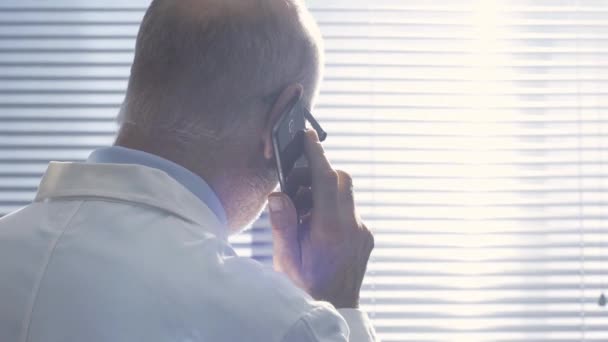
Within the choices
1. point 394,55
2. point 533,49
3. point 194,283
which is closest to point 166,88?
point 194,283

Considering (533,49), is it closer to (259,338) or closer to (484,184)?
(484,184)

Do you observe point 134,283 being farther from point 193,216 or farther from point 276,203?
point 276,203

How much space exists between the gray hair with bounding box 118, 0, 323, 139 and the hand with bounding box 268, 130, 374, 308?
19 centimetres

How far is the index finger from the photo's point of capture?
1.00m

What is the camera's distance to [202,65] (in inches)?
33.1

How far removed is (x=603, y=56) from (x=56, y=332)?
1541 millimetres

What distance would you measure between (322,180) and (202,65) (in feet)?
0.88

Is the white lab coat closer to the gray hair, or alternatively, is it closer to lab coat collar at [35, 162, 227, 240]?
lab coat collar at [35, 162, 227, 240]

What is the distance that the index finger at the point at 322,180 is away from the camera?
1.00 metres

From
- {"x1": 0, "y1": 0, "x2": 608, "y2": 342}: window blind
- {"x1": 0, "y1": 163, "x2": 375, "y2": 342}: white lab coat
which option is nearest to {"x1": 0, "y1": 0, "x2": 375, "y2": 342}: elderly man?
{"x1": 0, "y1": 163, "x2": 375, "y2": 342}: white lab coat

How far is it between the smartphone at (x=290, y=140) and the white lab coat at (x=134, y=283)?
21 centimetres

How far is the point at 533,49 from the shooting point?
67.6 inches

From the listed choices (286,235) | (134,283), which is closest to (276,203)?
(286,235)

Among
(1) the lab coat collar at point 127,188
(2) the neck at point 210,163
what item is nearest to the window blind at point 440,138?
(2) the neck at point 210,163
